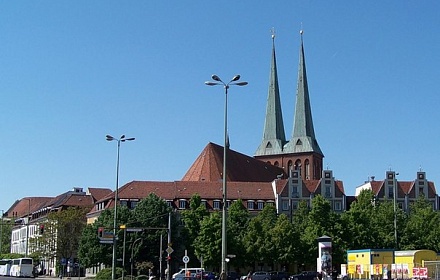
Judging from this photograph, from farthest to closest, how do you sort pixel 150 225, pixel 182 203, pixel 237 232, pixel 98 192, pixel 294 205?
pixel 98 192 → pixel 294 205 → pixel 182 203 → pixel 237 232 → pixel 150 225

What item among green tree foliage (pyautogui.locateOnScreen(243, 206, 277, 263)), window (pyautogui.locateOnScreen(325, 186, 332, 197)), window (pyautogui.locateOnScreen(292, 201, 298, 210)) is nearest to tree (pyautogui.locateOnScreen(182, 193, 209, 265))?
green tree foliage (pyautogui.locateOnScreen(243, 206, 277, 263))

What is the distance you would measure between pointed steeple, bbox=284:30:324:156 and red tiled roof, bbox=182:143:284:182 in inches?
412

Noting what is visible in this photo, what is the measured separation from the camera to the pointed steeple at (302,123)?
150 m

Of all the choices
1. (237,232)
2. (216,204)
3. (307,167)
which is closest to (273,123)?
(307,167)

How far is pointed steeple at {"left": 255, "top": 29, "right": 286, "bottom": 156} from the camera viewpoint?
154 metres

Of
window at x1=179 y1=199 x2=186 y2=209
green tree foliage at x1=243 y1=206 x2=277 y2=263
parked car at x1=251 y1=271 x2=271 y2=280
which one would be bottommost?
parked car at x1=251 y1=271 x2=271 y2=280

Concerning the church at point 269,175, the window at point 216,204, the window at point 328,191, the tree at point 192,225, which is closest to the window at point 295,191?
the church at point 269,175

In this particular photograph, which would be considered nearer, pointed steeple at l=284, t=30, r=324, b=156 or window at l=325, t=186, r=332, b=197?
window at l=325, t=186, r=332, b=197

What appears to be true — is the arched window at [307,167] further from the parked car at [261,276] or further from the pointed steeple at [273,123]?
the parked car at [261,276]

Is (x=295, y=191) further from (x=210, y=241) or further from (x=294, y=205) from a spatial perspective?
(x=210, y=241)

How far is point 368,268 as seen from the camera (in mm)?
70688

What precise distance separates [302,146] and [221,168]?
28.6 metres

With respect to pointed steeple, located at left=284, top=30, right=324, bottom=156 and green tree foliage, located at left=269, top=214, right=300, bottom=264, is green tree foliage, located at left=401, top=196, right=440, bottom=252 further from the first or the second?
pointed steeple, located at left=284, top=30, right=324, bottom=156

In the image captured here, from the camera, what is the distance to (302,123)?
151875mm
